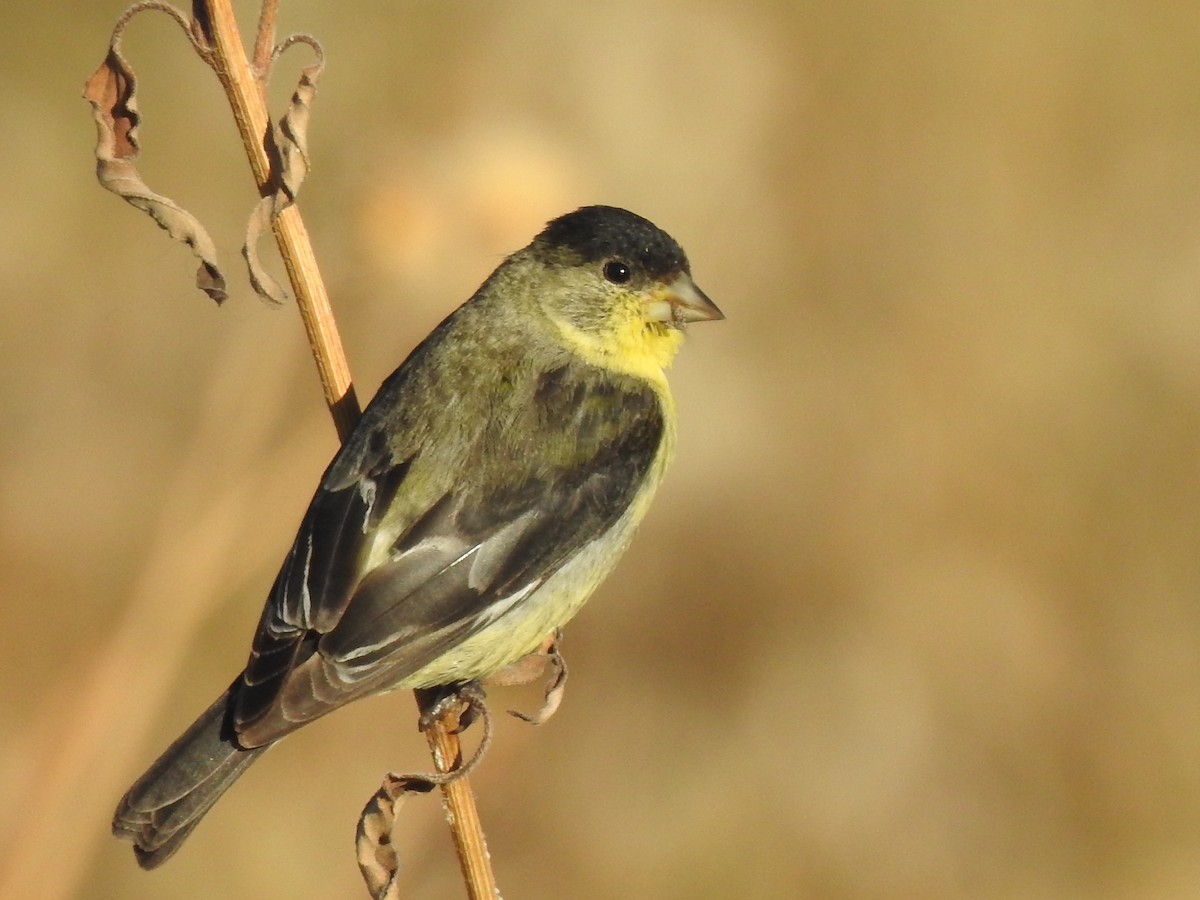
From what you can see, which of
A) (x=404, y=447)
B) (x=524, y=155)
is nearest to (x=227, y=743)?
(x=404, y=447)

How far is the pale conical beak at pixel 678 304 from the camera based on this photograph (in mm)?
4629

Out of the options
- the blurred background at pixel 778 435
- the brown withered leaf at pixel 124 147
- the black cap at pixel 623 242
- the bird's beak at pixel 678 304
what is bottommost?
the blurred background at pixel 778 435

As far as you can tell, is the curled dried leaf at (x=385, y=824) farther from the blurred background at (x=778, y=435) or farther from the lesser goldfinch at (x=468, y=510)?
the blurred background at (x=778, y=435)

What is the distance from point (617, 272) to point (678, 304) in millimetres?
217

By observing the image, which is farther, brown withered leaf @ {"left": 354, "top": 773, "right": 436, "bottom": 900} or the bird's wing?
the bird's wing

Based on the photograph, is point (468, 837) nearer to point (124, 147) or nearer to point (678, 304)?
point (124, 147)

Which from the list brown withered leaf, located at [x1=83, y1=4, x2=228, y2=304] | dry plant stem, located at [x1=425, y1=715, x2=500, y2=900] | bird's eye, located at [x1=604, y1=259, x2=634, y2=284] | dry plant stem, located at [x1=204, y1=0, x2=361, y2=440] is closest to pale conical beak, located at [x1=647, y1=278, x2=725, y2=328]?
bird's eye, located at [x1=604, y1=259, x2=634, y2=284]

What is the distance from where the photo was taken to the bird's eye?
465 cm

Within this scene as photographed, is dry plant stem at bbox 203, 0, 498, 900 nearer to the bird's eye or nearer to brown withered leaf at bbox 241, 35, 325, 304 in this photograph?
brown withered leaf at bbox 241, 35, 325, 304

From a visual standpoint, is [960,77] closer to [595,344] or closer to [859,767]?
[859,767]

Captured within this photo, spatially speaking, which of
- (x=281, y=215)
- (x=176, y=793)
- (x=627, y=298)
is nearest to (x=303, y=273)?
(x=281, y=215)

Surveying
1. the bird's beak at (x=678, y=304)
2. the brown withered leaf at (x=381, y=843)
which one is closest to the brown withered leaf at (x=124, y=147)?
the brown withered leaf at (x=381, y=843)

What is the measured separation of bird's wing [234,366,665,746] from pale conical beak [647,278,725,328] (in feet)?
1.54

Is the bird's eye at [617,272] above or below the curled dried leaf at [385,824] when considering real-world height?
above
